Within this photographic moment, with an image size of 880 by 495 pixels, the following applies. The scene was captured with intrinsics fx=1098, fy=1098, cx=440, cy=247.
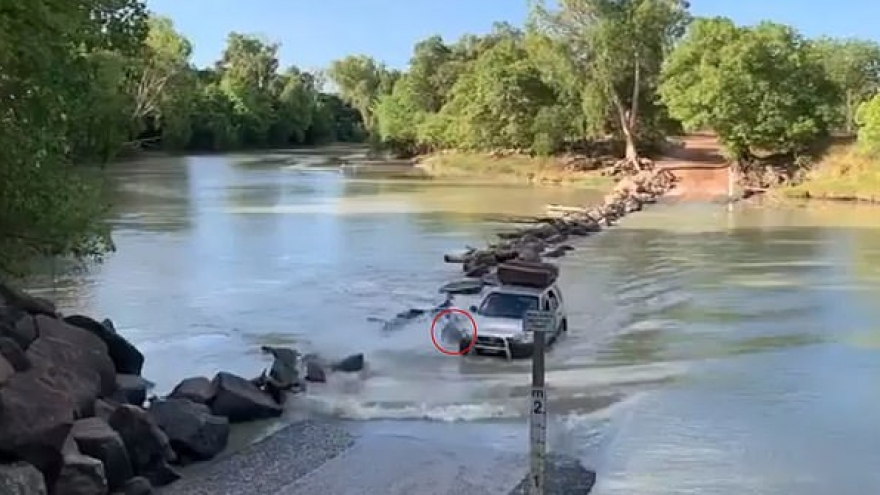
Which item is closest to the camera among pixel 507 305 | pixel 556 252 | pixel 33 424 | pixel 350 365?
pixel 33 424

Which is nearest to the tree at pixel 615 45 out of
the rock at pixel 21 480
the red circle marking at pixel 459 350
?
the red circle marking at pixel 459 350

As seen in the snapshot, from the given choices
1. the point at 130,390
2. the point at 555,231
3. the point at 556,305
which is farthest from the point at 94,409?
the point at 555,231

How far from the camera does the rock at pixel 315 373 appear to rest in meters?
19.5

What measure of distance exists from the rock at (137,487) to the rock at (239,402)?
3.42 metres

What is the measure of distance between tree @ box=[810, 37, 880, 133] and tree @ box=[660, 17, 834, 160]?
7166 millimetres

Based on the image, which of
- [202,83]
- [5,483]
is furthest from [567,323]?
[202,83]

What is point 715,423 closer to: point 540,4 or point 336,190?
point 336,190

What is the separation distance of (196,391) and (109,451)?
4091mm

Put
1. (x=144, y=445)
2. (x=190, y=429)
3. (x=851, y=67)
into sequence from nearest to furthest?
(x=144, y=445), (x=190, y=429), (x=851, y=67)

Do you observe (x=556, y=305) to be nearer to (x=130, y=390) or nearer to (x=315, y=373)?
(x=315, y=373)

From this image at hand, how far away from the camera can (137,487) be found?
12977mm

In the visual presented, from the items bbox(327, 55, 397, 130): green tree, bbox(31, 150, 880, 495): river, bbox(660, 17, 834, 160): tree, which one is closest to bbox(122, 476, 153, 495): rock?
bbox(31, 150, 880, 495): river

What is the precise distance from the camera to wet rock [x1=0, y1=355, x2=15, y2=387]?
12.4 meters

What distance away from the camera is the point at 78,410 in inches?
540
